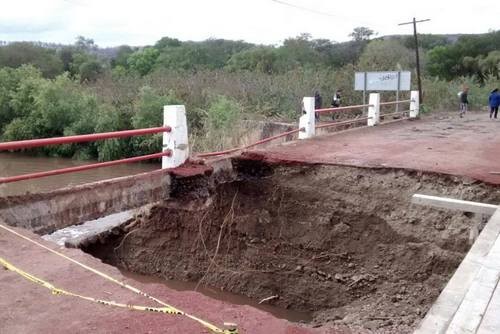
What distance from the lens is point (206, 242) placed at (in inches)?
384

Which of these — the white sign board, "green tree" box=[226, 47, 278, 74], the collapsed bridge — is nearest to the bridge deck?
the collapsed bridge

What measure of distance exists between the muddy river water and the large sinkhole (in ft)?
28.3

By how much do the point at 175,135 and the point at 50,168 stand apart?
1949 centimetres

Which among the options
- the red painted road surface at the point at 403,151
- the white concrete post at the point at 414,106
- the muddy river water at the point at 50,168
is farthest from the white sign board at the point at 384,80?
the muddy river water at the point at 50,168

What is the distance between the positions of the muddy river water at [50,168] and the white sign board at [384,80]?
10.5 metres

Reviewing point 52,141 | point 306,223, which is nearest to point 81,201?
point 52,141

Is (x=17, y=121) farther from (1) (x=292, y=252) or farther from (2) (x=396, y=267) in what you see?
(2) (x=396, y=267)

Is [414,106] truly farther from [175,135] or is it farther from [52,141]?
[52,141]

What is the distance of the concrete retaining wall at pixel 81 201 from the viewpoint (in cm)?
541

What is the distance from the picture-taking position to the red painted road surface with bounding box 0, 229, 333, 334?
9.91 ft

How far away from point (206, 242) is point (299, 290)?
204cm

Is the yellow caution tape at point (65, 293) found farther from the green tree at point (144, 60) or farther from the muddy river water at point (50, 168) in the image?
the green tree at point (144, 60)

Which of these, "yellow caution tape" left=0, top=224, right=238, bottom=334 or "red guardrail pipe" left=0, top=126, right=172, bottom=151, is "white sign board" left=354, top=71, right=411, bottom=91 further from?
"yellow caution tape" left=0, top=224, right=238, bottom=334

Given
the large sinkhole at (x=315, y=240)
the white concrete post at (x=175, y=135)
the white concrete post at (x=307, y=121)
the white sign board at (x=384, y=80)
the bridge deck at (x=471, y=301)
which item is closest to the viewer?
the bridge deck at (x=471, y=301)
